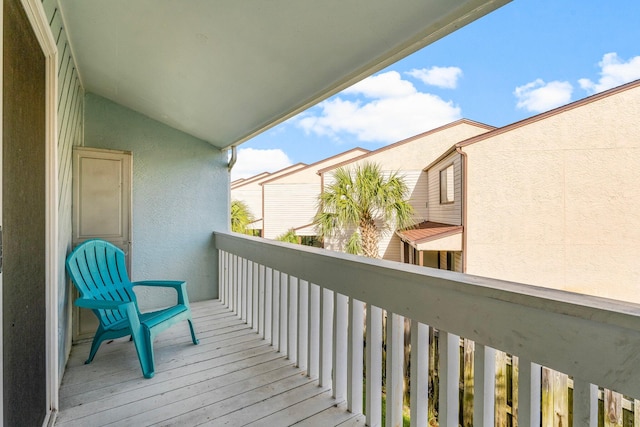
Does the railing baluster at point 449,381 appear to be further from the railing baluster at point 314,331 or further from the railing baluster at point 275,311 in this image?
the railing baluster at point 275,311

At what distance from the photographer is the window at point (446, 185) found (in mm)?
5082

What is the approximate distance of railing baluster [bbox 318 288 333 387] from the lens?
204 centimetres

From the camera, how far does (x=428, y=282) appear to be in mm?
1295

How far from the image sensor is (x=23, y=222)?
50.7 inches

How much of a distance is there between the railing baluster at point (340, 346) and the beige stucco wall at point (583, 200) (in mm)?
1053

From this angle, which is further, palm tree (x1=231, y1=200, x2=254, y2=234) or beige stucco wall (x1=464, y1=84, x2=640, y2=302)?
palm tree (x1=231, y1=200, x2=254, y2=234)

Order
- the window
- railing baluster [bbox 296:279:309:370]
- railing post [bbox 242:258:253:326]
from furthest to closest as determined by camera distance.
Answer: the window < railing post [bbox 242:258:253:326] < railing baluster [bbox 296:279:309:370]

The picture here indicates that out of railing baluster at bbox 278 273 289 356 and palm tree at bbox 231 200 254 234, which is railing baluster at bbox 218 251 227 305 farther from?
palm tree at bbox 231 200 254 234

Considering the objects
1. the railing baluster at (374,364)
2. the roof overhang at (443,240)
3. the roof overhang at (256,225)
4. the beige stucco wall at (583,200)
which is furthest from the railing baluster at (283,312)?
the roof overhang at (256,225)

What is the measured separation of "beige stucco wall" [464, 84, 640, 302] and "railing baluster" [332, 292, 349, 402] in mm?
1053

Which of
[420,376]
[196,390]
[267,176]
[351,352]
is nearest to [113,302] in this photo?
[196,390]

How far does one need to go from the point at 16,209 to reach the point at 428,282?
170 centimetres

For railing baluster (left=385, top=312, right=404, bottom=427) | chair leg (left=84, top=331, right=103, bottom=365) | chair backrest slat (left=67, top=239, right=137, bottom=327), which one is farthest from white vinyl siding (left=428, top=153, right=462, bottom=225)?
chair leg (left=84, top=331, right=103, bottom=365)

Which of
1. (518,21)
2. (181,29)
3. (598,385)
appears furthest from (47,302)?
(518,21)
